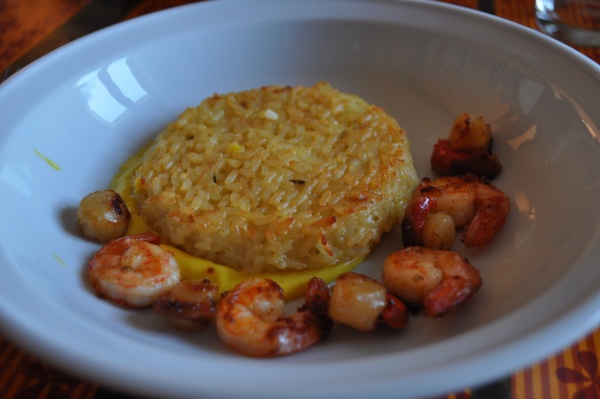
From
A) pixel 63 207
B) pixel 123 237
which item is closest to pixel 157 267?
pixel 123 237

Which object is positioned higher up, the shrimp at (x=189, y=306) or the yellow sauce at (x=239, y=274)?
the shrimp at (x=189, y=306)

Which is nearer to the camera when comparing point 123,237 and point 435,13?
point 123,237

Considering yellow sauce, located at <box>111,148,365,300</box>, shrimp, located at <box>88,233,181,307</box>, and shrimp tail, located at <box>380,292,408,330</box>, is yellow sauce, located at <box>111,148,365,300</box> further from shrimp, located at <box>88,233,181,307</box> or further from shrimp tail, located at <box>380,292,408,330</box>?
shrimp tail, located at <box>380,292,408,330</box>

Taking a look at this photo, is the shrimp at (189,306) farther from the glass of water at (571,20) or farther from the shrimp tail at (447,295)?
the glass of water at (571,20)

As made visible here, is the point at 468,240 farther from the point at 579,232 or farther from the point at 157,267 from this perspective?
the point at 157,267

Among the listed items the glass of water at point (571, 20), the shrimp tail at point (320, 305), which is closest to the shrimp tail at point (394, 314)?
the shrimp tail at point (320, 305)

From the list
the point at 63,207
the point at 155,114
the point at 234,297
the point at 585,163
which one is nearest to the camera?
the point at 234,297
